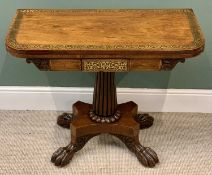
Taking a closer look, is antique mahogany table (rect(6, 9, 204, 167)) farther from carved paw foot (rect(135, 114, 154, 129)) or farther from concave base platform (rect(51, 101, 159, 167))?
carved paw foot (rect(135, 114, 154, 129))

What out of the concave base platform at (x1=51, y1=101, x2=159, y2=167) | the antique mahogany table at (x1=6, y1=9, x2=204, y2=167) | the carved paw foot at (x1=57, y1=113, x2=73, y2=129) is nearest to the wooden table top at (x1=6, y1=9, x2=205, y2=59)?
the antique mahogany table at (x1=6, y1=9, x2=204, y2=167)

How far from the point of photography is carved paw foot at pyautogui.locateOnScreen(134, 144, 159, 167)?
1.72m

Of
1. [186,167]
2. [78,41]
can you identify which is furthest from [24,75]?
[186,167]

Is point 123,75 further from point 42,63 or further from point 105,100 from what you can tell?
point 42,63

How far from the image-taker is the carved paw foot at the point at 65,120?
1.95 metres

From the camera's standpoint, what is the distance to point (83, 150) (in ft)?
6.00

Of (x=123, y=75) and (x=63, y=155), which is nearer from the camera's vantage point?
(x=63, y=155)

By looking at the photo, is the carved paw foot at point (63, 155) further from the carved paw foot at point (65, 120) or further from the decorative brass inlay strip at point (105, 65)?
the decorative brass inlay strip at point (105, 65)

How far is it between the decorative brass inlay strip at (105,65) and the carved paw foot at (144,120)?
0.61 m

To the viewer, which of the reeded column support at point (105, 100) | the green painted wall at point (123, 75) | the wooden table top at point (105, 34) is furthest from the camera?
the green painted wall at point (123, 75)

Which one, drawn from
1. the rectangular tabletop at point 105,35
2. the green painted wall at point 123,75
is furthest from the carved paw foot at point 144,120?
the rectangular tabletop at point 105,35

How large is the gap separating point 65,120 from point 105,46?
71cm

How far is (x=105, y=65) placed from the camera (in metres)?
1.39

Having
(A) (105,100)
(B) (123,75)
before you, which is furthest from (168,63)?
(B) (123,75)
